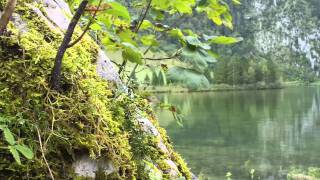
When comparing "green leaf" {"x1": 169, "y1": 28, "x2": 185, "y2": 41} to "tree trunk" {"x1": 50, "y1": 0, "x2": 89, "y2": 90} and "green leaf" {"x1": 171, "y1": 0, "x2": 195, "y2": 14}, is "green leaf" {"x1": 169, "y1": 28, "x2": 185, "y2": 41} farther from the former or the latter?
"tree trunk" {"x1": 50, "y1": 0, "x2": 89, "y2": 90}

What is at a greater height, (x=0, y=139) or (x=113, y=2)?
(x=113, y=2)

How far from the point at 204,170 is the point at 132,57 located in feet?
101

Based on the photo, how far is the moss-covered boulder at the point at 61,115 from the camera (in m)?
2.04

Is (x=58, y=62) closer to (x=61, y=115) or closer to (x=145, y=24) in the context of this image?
(x=61, y=115)

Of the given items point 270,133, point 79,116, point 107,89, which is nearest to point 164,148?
point 107,89

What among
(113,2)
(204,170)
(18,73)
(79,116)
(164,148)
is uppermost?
(113,2)

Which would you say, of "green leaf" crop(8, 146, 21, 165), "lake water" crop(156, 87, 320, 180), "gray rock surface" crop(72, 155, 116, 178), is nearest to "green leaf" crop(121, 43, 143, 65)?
"gray rock surface" crop(72, 155, 116, 178)

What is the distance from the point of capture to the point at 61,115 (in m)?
2.15

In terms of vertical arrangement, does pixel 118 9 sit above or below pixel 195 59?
above

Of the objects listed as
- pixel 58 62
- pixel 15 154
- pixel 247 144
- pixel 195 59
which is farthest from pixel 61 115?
pixel 247 144

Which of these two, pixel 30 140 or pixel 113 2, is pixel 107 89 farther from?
pixel 113 2

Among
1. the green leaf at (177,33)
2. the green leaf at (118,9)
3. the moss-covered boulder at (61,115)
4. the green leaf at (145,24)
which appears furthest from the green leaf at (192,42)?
the green leaf at (145,24)

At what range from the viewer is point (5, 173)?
1989 mm

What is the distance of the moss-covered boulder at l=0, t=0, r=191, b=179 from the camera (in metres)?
2.04
